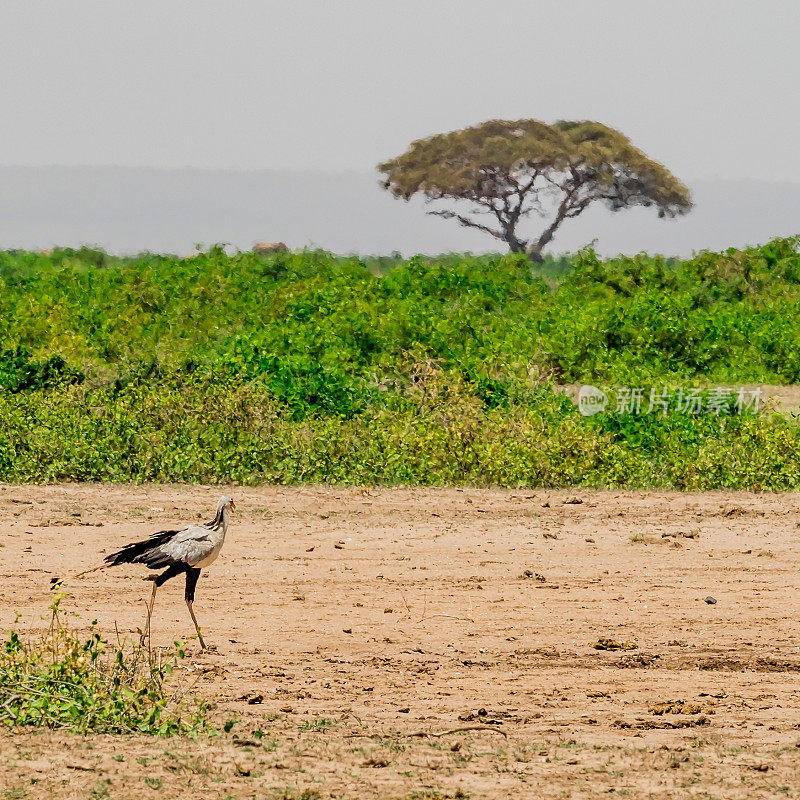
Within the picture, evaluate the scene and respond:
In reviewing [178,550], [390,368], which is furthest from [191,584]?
[390,368]

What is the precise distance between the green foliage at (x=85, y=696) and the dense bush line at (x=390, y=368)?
18.1 feet

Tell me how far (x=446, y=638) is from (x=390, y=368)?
28.5 feet

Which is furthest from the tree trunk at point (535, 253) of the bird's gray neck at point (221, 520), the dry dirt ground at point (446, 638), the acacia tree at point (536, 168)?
the bird's gray neck at point (221, 520)

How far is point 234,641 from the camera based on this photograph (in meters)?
6.26

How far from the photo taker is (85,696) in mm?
4730

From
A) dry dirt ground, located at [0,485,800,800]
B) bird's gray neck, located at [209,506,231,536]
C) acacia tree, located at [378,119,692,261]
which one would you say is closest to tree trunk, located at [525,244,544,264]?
acacia tree, located at [378,119,692,261]

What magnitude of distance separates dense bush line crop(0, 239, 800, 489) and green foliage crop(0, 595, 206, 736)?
5.51 metres

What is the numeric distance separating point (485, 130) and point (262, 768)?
36.3m

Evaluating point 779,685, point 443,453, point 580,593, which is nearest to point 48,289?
point 443,453

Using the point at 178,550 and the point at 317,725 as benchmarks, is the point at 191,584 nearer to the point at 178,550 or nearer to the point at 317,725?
the point at 178,550

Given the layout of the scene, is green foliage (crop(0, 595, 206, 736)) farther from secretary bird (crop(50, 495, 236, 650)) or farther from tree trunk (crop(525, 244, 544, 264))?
tree trunk (crop(525, 244, 544, 264))

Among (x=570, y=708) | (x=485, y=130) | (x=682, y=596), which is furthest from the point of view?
(x=485, y=130)

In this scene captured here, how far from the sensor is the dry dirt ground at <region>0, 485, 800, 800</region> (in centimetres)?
438

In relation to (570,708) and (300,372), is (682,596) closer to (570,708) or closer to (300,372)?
(570,708)
